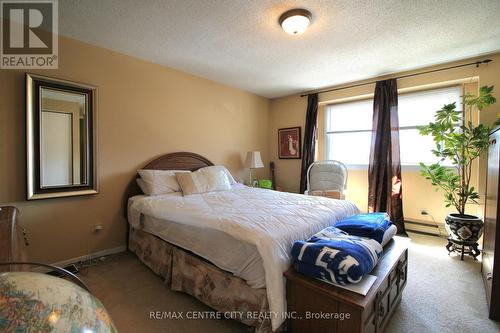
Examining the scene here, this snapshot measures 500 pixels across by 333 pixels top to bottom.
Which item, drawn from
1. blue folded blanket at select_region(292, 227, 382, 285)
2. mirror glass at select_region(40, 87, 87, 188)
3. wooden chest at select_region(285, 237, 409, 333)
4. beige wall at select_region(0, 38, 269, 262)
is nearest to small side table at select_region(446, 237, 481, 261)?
wooden chest at select_region(285, 237, 409, 333)

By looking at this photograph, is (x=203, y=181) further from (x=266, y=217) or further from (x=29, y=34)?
(x=29, y=34)

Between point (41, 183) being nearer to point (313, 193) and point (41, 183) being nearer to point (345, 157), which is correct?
point (313, 193)

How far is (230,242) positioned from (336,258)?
704 mm

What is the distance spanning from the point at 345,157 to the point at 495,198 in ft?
7.97

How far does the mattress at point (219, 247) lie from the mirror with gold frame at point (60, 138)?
1065mm

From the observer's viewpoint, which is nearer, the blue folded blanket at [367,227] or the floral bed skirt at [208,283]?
the floral bed skirt at [208,283]

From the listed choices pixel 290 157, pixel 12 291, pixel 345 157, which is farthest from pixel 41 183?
pixel 345 157

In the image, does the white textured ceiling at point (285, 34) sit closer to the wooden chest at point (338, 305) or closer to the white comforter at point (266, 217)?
the white comforter at point (266, 217)

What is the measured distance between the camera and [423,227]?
344cm

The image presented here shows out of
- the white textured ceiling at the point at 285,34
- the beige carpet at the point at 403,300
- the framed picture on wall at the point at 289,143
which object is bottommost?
the beige carpet at the point at 403,300

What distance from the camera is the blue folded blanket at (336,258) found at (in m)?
1.23

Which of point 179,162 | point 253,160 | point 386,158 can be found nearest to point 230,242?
point 179,162

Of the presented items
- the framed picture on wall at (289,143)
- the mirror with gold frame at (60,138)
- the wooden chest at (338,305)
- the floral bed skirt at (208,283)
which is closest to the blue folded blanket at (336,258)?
the wooden chest at (338,305)

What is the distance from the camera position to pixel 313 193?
353 cm
